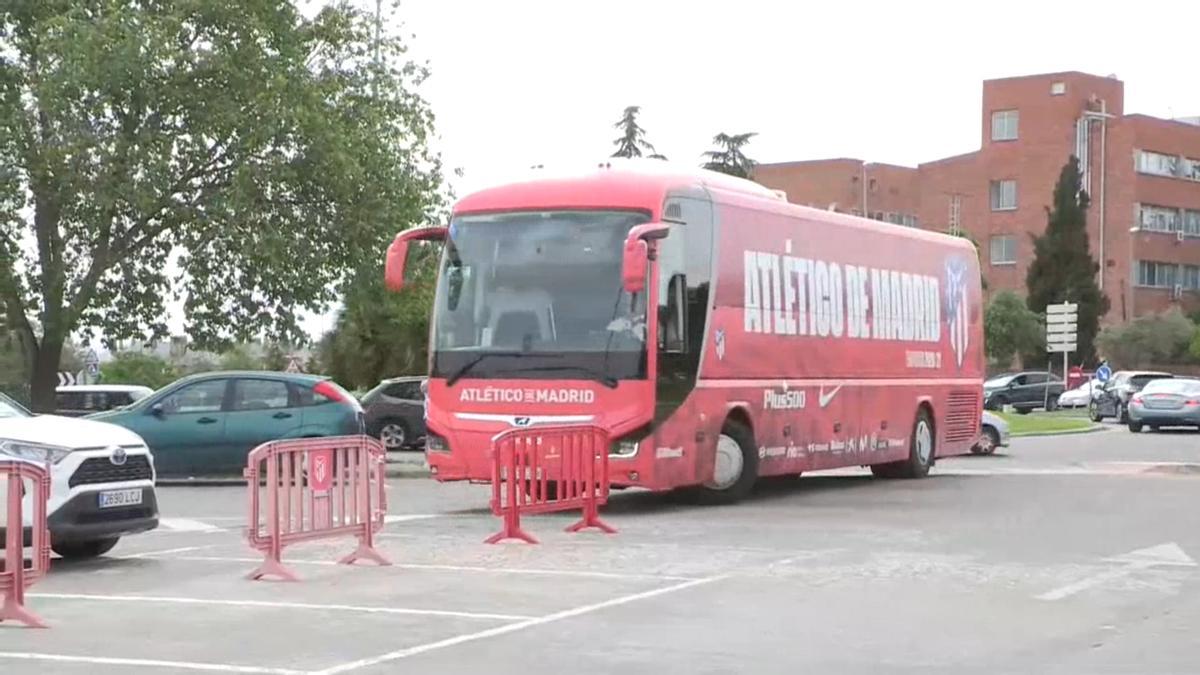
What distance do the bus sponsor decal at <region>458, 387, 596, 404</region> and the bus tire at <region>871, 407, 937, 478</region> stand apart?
7654 mm

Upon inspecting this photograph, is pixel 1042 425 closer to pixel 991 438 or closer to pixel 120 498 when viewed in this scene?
pixel 991 438

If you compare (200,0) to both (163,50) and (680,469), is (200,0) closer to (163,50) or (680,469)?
(163,50)

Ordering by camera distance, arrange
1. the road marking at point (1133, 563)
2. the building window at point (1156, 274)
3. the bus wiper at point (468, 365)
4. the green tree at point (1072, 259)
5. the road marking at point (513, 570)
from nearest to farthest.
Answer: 1. the road marking at point (1133, 563)
2. the road marking at point (513, 570)
3. the bus wiper at point (468, 365)
4. the green tree at point (1072, 259)
5. the building window at point (1156, 274)

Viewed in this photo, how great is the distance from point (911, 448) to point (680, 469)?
703 cm

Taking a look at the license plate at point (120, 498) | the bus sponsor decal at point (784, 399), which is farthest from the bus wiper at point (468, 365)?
the license plate at point (120, 498)

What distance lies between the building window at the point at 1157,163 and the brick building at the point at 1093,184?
0.05 m

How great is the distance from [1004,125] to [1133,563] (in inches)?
3004

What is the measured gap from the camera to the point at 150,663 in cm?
887

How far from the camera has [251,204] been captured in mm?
31719

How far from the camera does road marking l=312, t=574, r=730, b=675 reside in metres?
8.84

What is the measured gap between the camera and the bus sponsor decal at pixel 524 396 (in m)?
17.7

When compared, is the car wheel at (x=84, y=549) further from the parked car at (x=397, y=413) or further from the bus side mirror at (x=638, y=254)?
the parked car at (x=397, y=413)

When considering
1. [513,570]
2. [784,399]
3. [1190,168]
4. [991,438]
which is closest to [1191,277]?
[1190,168]

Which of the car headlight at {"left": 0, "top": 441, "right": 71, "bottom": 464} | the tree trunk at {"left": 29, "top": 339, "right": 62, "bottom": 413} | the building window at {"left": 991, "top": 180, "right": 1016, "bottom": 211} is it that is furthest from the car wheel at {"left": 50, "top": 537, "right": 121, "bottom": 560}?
the building window at {"left": 991, "top": 180, "right": 1016, "bottom": 211}
